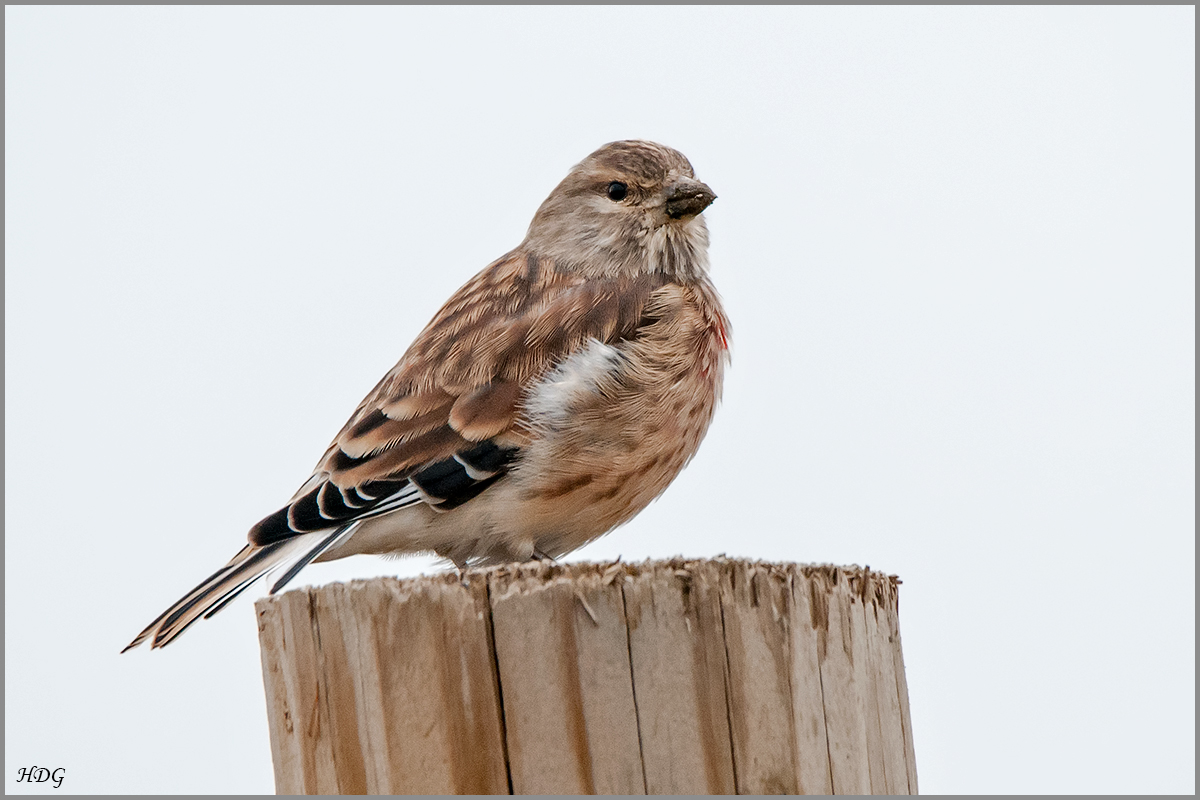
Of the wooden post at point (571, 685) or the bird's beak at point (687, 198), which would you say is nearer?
the wooden post at point (571, 685)

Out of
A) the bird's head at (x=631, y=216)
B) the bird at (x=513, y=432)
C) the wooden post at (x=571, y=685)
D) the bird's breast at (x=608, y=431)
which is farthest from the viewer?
the bird's head at (x=631, y=216)

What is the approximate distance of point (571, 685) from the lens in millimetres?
2840

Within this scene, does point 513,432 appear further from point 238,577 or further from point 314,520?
point 238,577

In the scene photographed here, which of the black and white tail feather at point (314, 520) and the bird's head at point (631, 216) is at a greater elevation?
the bird's head at point (631, 216)

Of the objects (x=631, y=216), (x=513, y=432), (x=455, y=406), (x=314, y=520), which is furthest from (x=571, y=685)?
(x=631, y=216)

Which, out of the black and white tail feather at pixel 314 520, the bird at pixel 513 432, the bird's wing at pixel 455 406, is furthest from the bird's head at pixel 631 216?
the black and white tail feather at pixel 314 520

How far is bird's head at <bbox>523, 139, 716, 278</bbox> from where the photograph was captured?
6.30 m

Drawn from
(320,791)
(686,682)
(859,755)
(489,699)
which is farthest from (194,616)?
(859,755)

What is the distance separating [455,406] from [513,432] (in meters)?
0.26

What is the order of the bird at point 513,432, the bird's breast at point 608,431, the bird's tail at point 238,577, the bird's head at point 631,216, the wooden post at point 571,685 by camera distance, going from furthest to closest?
the bird's head at point 631,216
the bird's breast at point 608,431
the bird at point 513,432
the bird's tail at point 238,577
the wooden post at point 571,685

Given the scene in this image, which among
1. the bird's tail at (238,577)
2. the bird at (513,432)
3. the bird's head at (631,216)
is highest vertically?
the bird's head at (631,216)

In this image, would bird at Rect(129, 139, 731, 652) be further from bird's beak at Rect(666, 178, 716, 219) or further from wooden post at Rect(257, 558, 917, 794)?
wooden post at Rect(257, 558, 917, 794)

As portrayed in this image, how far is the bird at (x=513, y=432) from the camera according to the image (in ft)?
15.8

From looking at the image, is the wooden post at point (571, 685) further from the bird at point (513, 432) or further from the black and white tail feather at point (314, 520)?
the bird at point (513, 432)
